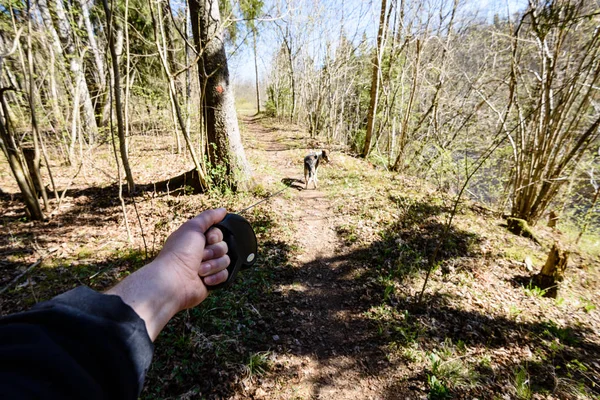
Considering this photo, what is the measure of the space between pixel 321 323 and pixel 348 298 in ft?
2.24

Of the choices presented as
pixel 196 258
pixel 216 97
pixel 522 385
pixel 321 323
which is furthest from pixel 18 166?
pixel 522 385

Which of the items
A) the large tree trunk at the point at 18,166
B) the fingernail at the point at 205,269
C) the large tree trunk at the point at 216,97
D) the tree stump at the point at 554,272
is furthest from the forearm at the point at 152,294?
the large tree trunk at the point at 18,166

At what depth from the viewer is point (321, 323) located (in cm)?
369

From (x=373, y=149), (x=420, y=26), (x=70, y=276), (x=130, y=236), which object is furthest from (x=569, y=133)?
(x=70, y=276)

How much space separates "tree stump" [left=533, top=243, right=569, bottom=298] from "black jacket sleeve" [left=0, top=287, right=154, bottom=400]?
603cm

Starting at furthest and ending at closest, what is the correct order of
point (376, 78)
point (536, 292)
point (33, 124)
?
point (376, 78), point (33, 124), point (536, 292)

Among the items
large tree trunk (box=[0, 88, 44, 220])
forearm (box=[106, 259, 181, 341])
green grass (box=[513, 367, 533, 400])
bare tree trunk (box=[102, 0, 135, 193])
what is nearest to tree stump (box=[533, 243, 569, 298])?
green grass (box=[513, 367, 533, 400])

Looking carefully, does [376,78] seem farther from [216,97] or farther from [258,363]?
[258,363]

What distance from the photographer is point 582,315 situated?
13.4 ft

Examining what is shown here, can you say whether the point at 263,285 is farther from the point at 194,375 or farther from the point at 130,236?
the point at 130,236

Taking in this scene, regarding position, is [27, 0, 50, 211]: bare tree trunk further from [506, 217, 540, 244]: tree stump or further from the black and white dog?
[506, 217, 540, 244]: tree stump

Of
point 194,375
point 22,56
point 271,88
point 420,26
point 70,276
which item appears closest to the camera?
point 194,375

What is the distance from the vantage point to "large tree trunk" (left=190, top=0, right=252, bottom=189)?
5.57 meters

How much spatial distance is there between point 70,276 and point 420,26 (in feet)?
37.7
